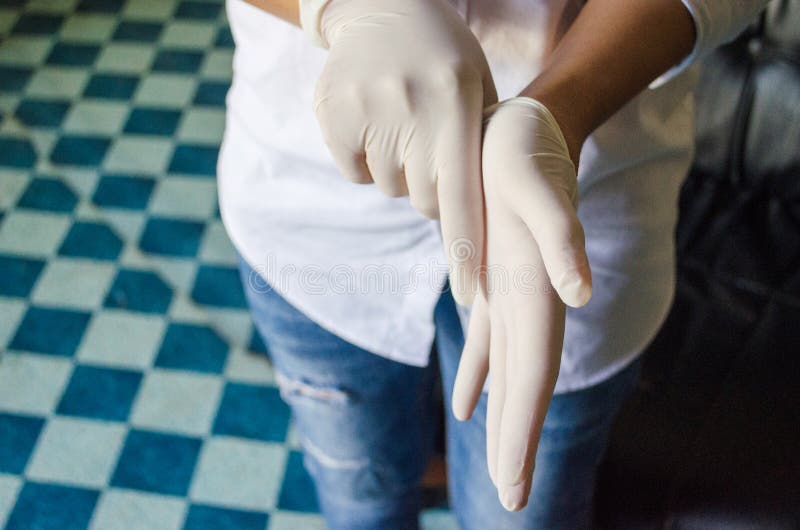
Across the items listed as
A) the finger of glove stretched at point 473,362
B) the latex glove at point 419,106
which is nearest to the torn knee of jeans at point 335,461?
the finger of glove stretched at point 473,362

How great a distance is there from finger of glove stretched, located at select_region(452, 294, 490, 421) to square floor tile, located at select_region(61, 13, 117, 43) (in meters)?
1.68

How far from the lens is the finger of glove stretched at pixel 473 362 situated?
1.73 ft

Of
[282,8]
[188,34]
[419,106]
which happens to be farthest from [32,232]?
[419,106]

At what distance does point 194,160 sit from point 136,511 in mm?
765

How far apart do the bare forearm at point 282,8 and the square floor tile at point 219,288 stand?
88 centimetres

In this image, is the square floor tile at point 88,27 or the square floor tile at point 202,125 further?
the square floor tile at point 88,27

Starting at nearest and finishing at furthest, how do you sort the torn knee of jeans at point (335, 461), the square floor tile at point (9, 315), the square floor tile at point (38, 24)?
1. the torn knee of jeans at point (335, 461)
2. the square floor tile at point (9, 315)
3. the square floor tile at point (38, 24)

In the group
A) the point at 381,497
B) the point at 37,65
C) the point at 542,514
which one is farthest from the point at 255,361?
the point at 37,65

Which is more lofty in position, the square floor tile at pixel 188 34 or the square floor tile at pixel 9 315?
the square floor tile at pixel 188 34

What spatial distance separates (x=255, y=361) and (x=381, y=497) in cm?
48

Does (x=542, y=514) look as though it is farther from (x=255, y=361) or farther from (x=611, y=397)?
(x=255, y=361)

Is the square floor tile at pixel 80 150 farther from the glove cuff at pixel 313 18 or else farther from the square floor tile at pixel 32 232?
the glove cuff at pixel 313 18

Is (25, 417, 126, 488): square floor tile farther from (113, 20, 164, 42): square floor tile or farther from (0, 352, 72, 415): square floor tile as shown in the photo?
(113, 20, 164, 42): square floor tile

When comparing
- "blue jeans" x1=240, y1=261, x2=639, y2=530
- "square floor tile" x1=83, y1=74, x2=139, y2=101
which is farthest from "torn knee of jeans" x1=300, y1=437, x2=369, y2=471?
"square floor tile" x1=83, y1=74, x2=139, y2=101
